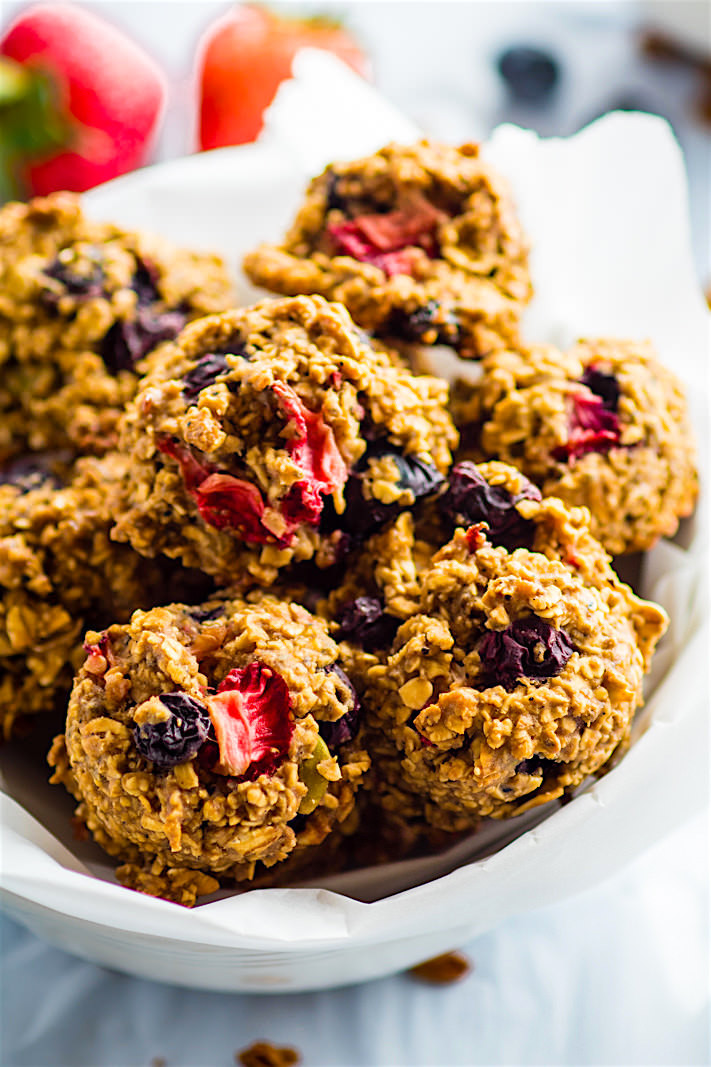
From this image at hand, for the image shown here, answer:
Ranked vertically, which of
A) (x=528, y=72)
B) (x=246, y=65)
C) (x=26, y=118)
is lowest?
(x=26, y=118)

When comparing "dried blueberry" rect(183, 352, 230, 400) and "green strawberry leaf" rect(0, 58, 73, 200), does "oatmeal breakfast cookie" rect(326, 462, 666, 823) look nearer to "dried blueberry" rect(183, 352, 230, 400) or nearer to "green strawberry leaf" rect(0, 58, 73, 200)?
"dried blueberry" rect(183, 352, 230, 400)

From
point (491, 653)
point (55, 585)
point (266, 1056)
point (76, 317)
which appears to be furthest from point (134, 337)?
point (266, 1056)

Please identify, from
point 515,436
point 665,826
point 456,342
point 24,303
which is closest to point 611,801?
point 665,826

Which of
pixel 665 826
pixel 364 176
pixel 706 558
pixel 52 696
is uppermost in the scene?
pixel 364 176

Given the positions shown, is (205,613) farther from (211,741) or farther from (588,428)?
(588,428)

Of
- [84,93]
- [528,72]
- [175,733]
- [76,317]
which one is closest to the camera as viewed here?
[175,733]

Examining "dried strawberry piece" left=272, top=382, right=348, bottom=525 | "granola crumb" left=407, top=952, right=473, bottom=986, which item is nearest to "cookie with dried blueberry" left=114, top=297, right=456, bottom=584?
"dried strawberry piece" left=272, top=382, right=348, bottom=525

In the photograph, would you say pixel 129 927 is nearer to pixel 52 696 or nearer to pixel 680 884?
pixel 52 696

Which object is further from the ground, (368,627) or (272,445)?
(272,445)
